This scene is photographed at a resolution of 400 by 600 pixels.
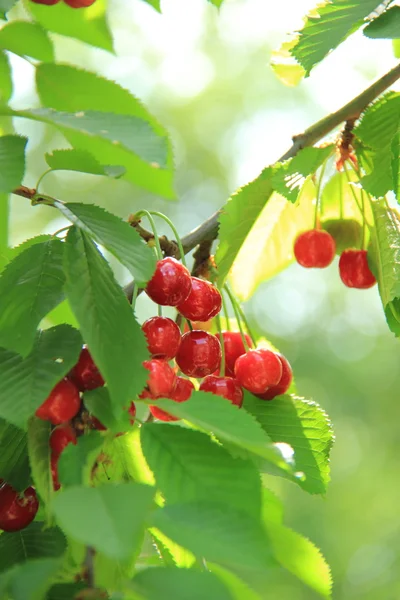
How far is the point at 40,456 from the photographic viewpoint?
2.62 feet

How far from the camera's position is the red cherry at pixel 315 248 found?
4.28 ft

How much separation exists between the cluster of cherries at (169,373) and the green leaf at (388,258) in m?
0.16

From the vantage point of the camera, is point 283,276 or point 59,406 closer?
point 59,406

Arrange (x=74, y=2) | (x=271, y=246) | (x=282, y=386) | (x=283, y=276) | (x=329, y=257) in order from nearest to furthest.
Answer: (x=282, y=386) → (x=74, y=2) → (x=329, y=257) → (x=271, y=246) → (x=283, y=276)

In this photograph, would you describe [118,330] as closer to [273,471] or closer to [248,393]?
[273,471]

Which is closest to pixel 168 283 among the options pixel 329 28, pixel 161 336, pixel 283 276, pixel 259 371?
pixel 161 336

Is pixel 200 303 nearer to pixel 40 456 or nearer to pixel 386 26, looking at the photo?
pixel 40 456

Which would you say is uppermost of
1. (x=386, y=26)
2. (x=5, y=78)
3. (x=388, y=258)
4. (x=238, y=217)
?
(x=5, y=78)

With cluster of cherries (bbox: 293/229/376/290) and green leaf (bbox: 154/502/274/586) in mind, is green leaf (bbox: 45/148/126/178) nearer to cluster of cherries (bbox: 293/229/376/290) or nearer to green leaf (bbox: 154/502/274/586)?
green leaf (bbox: 154/502/274/586)

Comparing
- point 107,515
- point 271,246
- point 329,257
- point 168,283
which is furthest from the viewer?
point 271,246

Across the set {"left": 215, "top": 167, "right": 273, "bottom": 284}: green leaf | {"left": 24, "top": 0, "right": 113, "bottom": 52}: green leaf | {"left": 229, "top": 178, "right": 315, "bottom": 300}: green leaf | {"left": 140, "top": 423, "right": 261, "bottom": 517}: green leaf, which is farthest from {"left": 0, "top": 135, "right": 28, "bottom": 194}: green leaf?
{"left": 229, "top": 178, "right": 315, "bottom": 300}: green leaf

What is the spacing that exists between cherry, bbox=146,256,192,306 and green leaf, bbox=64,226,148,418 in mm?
115

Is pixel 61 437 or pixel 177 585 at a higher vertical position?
pixel 61 437

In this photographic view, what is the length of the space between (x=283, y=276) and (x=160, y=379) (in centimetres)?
871
